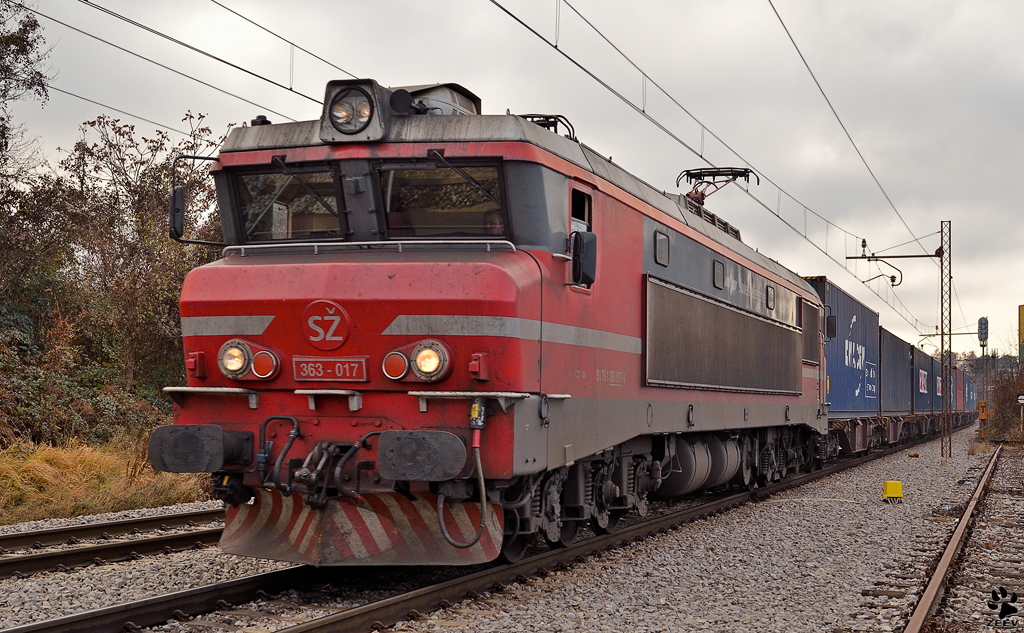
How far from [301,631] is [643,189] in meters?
6.35

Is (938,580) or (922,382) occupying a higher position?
(922,382)

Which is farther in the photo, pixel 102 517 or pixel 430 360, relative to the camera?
pixel 102 517

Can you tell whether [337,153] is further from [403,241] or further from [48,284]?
[48,284]

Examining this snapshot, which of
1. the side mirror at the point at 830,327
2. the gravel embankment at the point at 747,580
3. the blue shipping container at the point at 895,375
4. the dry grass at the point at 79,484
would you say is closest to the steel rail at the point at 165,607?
the gravel embankment at the point at 747,580

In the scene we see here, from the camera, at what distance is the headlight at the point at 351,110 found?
7625 mm

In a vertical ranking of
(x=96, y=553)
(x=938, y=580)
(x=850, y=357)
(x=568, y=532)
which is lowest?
(x=938, y=580)

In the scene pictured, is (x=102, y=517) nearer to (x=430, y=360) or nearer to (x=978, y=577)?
(x=430, y=360)

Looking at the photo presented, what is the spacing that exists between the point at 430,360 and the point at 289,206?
2039 mm

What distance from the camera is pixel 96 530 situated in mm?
9984

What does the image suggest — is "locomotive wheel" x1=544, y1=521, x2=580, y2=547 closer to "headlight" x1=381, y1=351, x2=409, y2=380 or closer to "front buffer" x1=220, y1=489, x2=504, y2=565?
"front buffer" x1=220, y1=489, x2=504, y2=565

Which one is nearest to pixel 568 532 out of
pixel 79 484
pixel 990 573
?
pixel 990 573

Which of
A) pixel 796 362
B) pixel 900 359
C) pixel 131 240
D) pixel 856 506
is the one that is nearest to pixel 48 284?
pixel 131 240

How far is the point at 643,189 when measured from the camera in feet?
34.6

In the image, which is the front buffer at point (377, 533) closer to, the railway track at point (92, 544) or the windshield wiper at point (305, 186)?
the railway track at point (92, 544)
